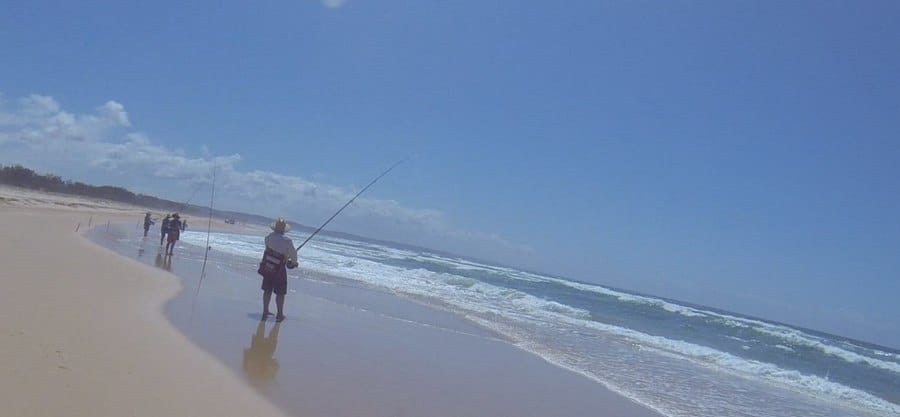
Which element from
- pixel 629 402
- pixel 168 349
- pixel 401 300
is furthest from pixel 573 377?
pixel 401 300

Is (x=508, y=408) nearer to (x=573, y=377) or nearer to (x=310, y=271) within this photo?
(x=573, y=377)

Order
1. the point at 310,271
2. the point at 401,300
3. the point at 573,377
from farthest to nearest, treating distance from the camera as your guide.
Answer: the point at 310,271
the point at 401,300
the point at 573,377

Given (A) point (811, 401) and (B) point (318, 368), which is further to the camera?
(A) point (811, 401)

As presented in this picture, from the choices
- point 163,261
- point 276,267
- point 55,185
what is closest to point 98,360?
point 276,267

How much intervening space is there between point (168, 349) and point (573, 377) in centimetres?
480

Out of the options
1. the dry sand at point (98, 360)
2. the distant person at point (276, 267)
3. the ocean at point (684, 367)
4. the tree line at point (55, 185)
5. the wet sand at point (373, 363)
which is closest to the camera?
the dry sand at point (98, 360)

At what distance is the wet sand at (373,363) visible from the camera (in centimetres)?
572

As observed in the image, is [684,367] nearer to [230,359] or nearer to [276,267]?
[276,267]

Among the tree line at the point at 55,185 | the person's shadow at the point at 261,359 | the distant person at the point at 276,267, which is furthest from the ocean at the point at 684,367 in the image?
the tree line at the point at 55,185

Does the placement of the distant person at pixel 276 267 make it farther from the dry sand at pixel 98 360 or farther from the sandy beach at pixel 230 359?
the dry sand at pixel 98 360

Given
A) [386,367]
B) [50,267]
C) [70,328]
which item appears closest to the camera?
[70,328]

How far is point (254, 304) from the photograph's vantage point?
10461 mm

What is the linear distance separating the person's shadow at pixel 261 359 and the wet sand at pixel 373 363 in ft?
0.03

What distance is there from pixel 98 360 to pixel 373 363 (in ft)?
9.31
